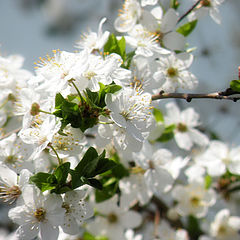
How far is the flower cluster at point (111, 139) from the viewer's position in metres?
1.10

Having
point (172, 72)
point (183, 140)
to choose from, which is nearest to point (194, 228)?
point (183, 140)

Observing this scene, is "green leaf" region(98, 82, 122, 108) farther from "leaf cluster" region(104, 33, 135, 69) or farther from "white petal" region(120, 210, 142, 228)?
"white petal" region(120, 210, 142, 228)

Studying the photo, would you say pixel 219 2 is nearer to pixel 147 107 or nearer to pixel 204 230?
pixel 147 107

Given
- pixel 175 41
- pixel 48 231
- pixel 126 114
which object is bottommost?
pixel 48 231

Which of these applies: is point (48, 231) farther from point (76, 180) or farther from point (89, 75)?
point (89, 75)

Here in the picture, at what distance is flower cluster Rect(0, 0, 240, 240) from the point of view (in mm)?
1104

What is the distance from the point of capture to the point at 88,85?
114 cm

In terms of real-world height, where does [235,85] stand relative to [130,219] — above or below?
above

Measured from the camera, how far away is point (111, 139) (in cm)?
126

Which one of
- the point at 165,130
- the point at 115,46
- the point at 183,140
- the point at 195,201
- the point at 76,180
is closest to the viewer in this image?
the point at 76,180

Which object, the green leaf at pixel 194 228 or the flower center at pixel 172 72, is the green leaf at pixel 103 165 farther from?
the green leaf at pixel 194 228

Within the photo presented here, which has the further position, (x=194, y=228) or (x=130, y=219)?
(x=194, y=228)

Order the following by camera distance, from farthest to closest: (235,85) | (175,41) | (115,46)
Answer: (175,41) < (115,46) < (235,85)

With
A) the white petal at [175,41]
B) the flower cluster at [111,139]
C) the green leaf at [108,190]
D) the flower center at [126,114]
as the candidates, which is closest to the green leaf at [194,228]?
the flower cluster at [111,139]
